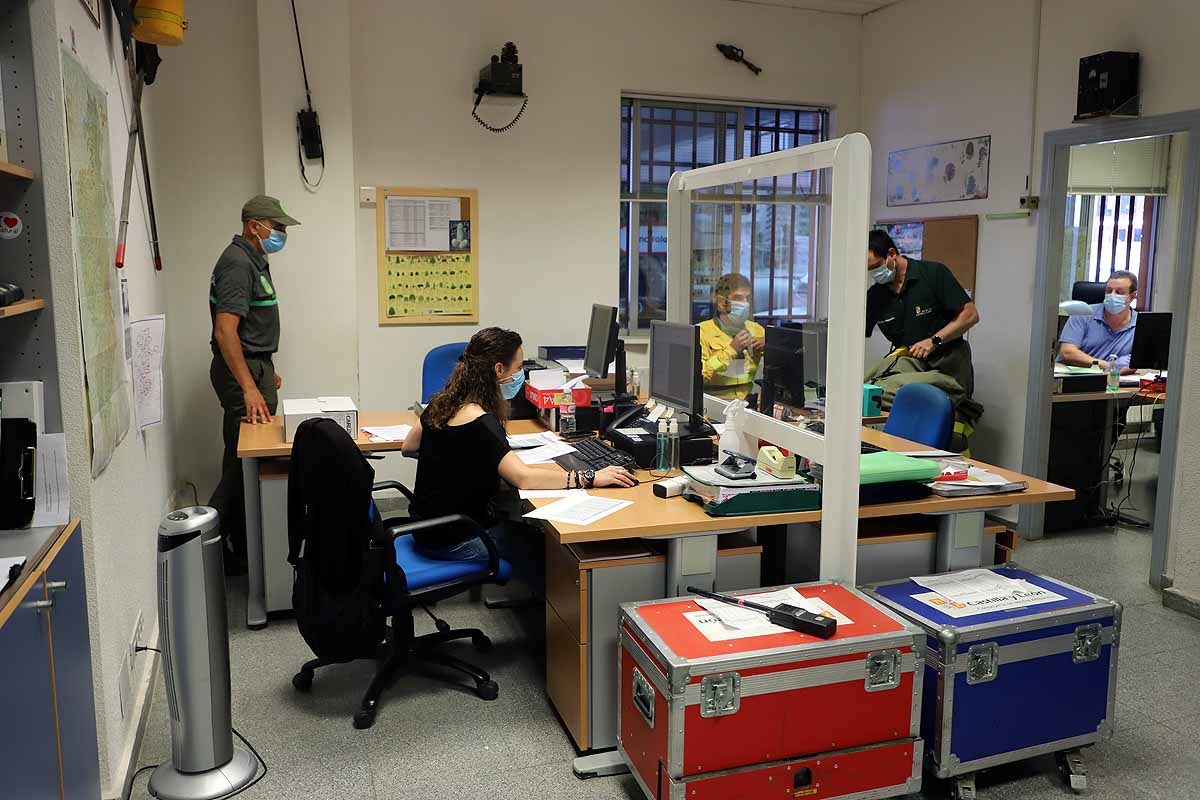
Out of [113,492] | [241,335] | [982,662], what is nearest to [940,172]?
[982,662]

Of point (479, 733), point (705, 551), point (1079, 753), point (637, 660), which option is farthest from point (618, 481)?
point (1079, 753)

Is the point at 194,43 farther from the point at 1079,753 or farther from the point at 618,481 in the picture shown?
the point at 1079,753

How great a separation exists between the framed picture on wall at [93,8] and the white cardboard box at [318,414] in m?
1.45

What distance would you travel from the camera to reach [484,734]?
280cm

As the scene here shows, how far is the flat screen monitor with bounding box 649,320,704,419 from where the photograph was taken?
320cm

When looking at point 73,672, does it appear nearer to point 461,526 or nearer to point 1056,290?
point 461,526

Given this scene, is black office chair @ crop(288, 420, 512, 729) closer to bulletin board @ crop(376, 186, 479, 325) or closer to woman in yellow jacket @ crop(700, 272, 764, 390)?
woman in yellow jacket @ crop(700, 272, 764, 390)

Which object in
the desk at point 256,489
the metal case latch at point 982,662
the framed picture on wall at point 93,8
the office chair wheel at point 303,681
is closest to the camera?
the metal case latch at point 982,662

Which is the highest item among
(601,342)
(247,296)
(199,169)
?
(199,169)

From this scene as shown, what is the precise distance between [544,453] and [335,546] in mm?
967

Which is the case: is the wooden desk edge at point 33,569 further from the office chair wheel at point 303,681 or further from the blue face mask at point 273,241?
the blue face mask at point 273,241

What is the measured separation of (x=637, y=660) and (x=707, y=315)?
1452mm

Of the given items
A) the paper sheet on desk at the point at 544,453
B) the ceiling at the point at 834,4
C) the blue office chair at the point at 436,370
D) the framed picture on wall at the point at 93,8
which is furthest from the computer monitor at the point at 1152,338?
the framed picture on wall at the point at 93,8

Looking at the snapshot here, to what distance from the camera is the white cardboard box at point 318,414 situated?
3508mm
